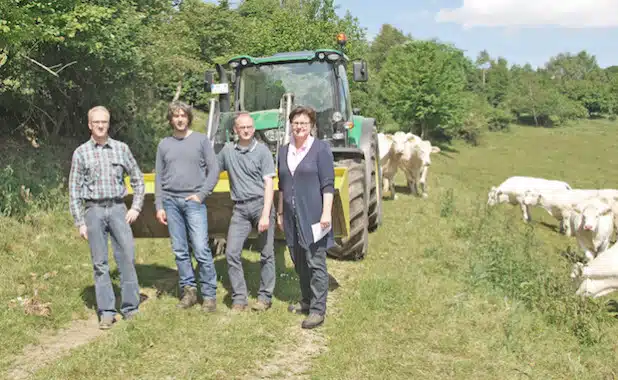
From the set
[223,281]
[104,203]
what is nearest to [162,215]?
[104,203]

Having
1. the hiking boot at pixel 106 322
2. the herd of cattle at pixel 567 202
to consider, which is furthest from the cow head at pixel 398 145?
the hiking boot at pixel 106 322

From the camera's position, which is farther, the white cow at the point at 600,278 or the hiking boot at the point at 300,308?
the white cow at the point at 600,278

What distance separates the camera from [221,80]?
26.3ft

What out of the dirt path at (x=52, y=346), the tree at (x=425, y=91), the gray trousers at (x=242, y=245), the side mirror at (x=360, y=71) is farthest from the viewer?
the tree at (x=425, y=91)

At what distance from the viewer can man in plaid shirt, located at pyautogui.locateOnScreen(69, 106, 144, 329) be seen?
479cm

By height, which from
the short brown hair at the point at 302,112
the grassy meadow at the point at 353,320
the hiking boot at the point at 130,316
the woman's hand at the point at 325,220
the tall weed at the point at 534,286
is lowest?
the tall weed at the point at 534,286

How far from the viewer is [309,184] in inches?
190

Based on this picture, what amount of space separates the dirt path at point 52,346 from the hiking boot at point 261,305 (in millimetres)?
1343

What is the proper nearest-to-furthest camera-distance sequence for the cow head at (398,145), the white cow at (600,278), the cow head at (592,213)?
the white cow at (600,278), the cow head at (592,213), the cow head at (398,145)

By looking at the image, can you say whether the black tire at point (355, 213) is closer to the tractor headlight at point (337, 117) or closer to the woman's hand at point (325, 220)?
the tractor headlight at point (337, 117)

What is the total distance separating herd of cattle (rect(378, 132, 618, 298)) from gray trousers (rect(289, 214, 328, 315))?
11.9 feet

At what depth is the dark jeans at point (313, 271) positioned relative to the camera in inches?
195

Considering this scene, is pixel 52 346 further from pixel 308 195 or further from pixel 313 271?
pixel 308 195

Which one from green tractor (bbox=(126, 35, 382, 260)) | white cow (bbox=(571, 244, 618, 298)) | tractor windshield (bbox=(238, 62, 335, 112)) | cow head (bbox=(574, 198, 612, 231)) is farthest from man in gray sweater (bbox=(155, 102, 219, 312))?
cow head (bbox=(574, 198, 612, 231))
